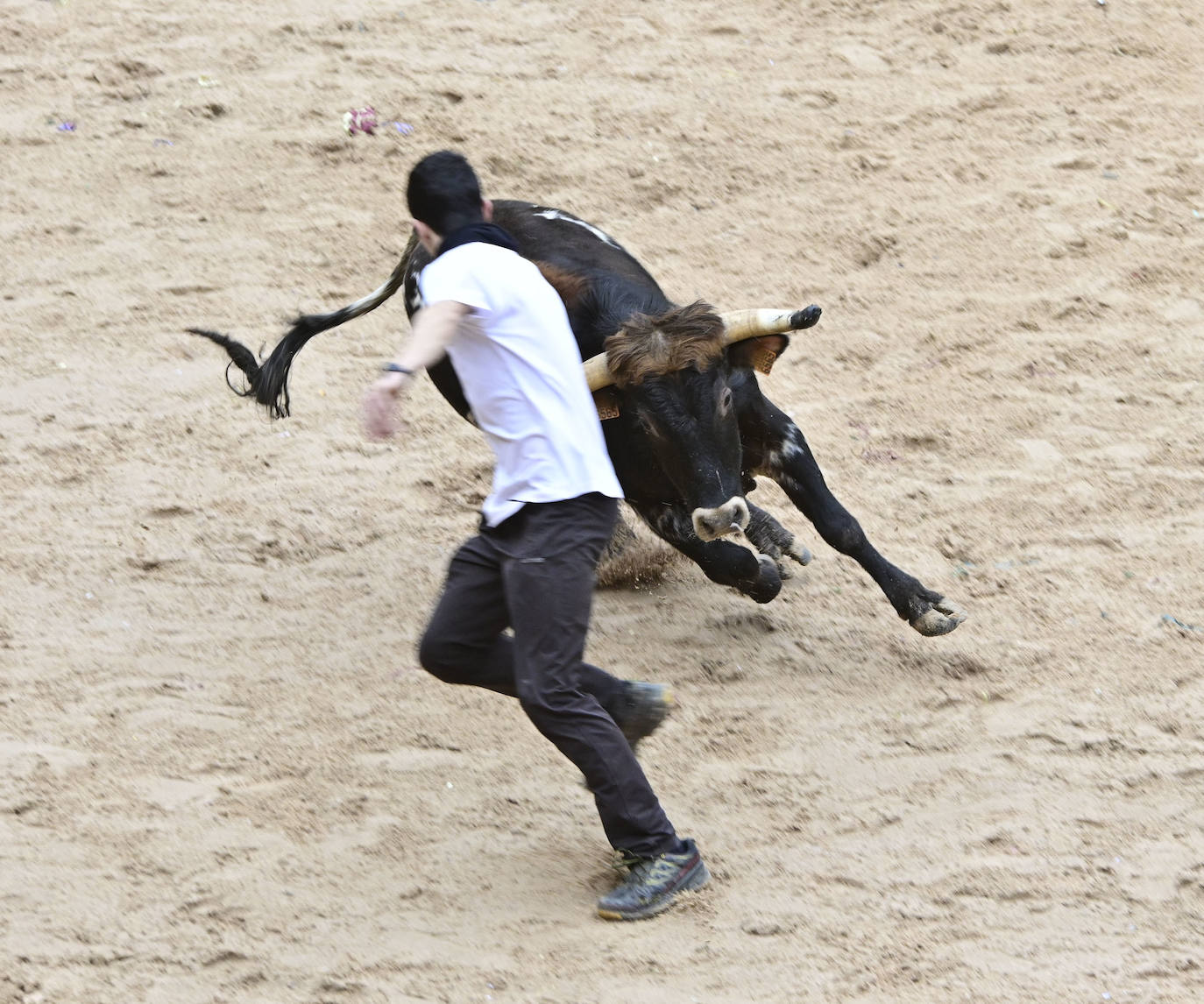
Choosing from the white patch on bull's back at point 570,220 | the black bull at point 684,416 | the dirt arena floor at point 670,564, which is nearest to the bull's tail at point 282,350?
the black bull at point 684,416

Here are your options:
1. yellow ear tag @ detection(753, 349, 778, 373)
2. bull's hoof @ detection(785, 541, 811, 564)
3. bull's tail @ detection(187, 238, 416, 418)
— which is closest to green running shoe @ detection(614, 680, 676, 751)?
yellow ear tag @ detection(753, 349, 778, 373)

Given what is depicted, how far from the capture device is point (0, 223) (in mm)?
8320

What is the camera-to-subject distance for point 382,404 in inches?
142

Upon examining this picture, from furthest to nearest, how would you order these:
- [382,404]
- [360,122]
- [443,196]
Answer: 1. [360,122]
2. [443,196]
3. [382,404]

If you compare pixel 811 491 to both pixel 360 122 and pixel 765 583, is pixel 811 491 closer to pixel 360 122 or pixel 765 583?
pixel 765 583

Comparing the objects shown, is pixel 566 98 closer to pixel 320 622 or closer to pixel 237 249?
pixel 237 249

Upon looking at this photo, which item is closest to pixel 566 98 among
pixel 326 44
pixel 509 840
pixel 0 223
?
pixel 326 44

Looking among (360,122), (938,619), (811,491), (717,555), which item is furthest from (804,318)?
(360,122)

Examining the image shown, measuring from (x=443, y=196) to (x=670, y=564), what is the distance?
266 centimetres

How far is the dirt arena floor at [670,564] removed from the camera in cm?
418

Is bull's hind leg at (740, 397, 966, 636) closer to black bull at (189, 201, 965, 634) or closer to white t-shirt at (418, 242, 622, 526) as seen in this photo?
black bull at (189, 201, 965, 634)

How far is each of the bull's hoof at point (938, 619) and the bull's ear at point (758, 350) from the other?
3.42 ft

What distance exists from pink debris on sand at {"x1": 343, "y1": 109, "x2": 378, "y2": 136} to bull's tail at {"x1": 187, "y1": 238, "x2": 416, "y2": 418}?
97.0 inches

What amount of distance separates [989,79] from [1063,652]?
5.11 m
